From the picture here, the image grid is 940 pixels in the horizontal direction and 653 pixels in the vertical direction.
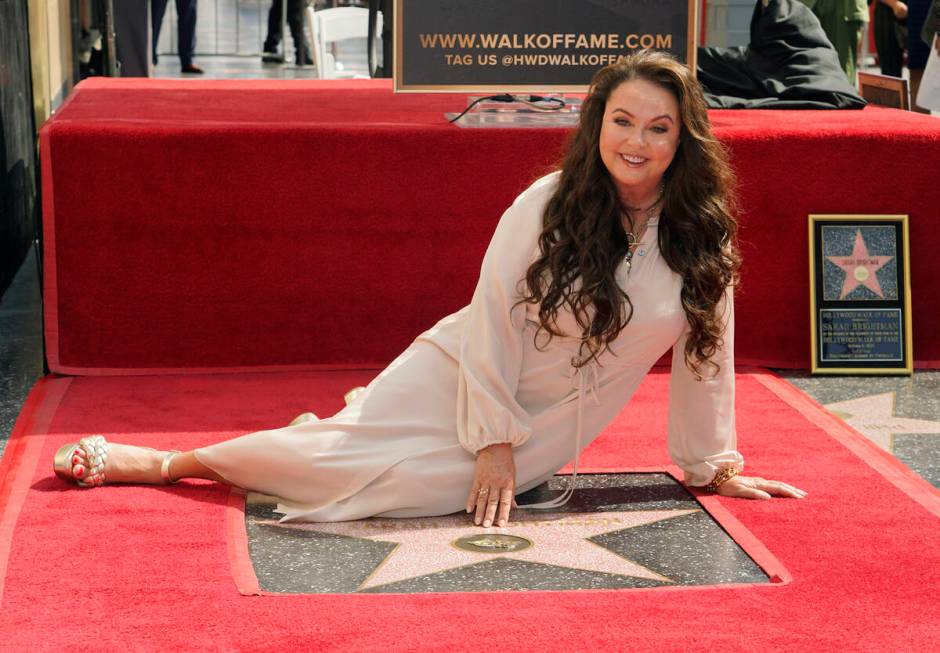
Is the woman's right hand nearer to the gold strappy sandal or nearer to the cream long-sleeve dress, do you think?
the cream long-sleeve dress

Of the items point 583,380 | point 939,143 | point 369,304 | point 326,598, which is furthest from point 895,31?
point 326,598

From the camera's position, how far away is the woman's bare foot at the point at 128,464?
3527 mm

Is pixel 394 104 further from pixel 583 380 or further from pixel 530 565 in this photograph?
pixel 530 565

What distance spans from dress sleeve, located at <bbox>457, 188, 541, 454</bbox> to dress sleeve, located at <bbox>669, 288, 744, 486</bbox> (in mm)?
421

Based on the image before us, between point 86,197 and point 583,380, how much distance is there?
79.1 inches

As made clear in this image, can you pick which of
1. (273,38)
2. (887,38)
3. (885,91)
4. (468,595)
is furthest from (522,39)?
(273,38)

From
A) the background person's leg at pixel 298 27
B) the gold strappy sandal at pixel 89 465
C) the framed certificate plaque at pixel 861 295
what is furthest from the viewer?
the background person's leg at pixel 298 27

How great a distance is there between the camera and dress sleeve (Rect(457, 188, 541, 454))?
3.26 meters

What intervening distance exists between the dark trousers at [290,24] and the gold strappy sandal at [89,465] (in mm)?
9164

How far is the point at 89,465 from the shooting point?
3.52 m

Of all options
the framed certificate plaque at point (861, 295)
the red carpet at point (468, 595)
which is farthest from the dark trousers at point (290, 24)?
the red carpet at point (468, 595)

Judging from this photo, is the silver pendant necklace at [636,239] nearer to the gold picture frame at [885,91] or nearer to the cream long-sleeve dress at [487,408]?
the cream long-sleeve dress at [487,408]

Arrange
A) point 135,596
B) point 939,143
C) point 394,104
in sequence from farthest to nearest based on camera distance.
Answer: point 394,104 < point 939,143 < point 135,596

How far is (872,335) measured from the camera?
4.91 meters
